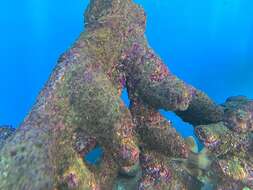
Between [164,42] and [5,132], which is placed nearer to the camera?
[5,132]

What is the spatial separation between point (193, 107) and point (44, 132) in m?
1.81

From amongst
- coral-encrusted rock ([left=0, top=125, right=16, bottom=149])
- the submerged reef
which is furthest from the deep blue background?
the submerged reef

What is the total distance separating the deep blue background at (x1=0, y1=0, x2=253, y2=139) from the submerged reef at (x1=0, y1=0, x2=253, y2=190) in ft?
3.79

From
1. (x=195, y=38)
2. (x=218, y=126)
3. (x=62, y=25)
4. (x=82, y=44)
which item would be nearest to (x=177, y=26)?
(x=195, y=38)

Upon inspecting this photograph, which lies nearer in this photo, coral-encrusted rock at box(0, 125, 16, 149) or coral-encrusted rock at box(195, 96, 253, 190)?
coral-encrusted rock at box(195, 96, 253, 190)

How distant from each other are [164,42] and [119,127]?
A: 294 centimetres

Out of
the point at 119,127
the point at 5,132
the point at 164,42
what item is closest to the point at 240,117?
the point at 119,127

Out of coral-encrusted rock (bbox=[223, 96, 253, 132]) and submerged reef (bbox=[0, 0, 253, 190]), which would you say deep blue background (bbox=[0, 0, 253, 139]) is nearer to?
submerged reef (bbox=[0, 0, 253, 190])

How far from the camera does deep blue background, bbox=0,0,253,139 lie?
15.8 feet

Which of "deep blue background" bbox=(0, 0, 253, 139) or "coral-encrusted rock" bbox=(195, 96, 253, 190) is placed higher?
"deep blue background" bbox=(0, 0, 253, 139)

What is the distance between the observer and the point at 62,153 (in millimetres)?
2648

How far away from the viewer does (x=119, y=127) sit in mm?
2609

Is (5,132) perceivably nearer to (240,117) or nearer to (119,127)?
(119,127)

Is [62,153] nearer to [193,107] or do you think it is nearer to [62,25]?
[193,107]
